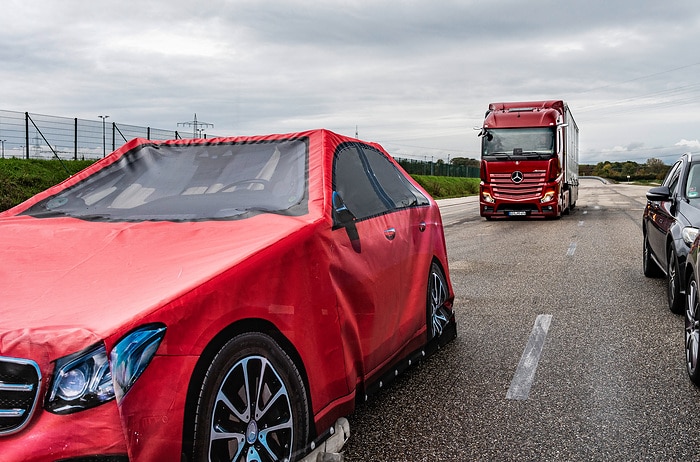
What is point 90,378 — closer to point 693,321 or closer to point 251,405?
point 251,405

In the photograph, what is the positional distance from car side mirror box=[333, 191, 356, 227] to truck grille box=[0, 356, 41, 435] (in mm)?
1672

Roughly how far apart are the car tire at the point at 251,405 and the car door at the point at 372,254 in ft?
1.89

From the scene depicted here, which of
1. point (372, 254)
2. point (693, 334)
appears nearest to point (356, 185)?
point (372, 254)

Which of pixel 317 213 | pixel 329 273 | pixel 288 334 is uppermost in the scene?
pixel 317 213

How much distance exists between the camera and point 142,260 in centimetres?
285

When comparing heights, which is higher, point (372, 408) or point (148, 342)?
point (148, 342)

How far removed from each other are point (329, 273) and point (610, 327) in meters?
3.95

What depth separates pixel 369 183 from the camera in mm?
4402

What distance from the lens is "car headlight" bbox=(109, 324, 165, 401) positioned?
2162mm

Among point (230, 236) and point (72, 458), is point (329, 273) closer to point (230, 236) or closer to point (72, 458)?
point (230, 236)

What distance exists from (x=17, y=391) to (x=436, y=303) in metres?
3.47

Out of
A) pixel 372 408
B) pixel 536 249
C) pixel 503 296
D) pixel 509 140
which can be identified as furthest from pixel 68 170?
pixel 372 408

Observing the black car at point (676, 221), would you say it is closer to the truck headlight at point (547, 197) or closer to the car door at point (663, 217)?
the car door at point (663, 217)

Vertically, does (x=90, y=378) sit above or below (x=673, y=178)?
below
